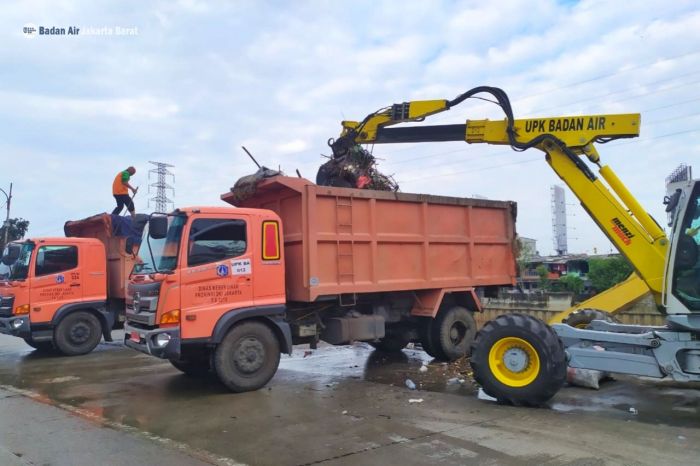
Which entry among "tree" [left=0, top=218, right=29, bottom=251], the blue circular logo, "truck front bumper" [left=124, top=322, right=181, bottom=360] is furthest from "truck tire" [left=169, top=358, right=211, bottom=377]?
"tree" [left=0, top=218, right=29, bottom=251]

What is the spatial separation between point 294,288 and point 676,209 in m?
4.91

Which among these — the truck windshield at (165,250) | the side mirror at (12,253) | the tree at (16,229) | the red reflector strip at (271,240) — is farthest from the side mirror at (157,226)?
the tree at (16,229)

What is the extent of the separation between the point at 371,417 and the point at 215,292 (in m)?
2.60

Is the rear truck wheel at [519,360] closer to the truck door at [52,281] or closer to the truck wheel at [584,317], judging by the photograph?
the truck wheel at [584,317]

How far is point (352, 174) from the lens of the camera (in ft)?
30.1

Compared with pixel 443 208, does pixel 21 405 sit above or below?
below

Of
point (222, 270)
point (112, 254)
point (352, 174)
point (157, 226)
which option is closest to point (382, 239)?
point (352, 174)

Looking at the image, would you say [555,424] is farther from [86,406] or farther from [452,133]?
[86,406]

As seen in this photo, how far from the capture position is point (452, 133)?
9086mm

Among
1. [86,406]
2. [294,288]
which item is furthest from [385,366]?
[86,406]

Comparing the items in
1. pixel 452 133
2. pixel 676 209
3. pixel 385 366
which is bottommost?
pixel 385 366

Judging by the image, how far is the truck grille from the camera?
34.8ft

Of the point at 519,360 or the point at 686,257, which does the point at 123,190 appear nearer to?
the point at 519,360

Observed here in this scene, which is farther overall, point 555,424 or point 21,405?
point 21,405
